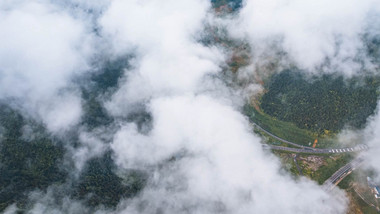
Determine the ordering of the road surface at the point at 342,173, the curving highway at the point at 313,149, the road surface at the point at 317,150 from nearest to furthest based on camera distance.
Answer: the road surface at the point at 342,173 < the road surface at the point at 317,150 < the curving highway at the point at 313,149

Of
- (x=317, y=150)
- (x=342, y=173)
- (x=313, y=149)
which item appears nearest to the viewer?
(x=342, y=173)

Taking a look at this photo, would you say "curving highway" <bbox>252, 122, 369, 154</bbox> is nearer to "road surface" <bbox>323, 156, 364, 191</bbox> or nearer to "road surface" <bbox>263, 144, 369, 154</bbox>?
"road surface" <bbox>263, 144, 369, 154</bbox>

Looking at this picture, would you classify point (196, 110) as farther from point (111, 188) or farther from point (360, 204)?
point (360, 204)

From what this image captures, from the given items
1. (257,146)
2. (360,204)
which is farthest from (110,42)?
(360,204)

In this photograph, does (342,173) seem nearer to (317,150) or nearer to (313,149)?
(317,150)

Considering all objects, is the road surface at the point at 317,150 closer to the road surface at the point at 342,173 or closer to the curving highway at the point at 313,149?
the curving highway at the point at 313,149

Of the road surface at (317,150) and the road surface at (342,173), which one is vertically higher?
the road surface at (317,150)

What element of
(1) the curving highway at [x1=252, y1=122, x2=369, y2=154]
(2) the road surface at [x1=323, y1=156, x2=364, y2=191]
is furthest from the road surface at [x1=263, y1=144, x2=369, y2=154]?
(2) the road surface at [x1=323, y1=156, x2=364, y2=191]

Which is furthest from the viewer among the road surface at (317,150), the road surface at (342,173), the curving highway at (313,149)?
the curving highway at (313,149)

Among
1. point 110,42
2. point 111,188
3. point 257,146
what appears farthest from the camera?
point 110,42

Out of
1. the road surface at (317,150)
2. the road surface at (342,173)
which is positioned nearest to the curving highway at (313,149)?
the road surface at (317,150)

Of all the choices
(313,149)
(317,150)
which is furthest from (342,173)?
(313,149)
